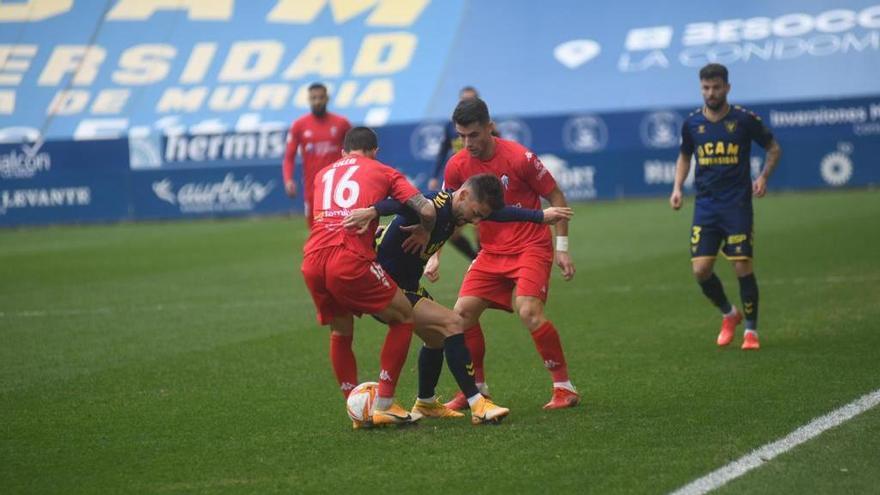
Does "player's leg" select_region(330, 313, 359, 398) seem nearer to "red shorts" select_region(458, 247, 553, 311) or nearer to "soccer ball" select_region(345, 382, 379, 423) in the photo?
"soccer ball" select_region(345, 382, 379, 423)

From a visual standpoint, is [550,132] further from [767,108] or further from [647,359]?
[647,359]

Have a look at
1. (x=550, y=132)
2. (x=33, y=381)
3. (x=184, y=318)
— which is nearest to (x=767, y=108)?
(x=550, y=132)

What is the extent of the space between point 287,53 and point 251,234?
16.0 meters

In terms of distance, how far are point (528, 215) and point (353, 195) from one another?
1.04 metres

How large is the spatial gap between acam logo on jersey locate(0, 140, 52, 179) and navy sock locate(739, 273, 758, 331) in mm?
21926

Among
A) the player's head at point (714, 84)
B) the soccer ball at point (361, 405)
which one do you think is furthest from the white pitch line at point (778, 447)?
the player's head at point (714, 84)

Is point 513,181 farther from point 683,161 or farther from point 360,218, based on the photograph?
point 683,161

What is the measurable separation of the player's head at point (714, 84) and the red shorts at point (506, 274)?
8.55ft

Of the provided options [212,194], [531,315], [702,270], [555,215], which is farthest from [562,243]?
[212,194]

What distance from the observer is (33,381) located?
32.5 ft

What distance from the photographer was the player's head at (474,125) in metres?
7.99

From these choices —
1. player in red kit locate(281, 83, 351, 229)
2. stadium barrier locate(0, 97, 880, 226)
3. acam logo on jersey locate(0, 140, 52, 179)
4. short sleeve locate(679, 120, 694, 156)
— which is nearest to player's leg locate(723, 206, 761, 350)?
short sleeve locate(679, 120, 694, 156)

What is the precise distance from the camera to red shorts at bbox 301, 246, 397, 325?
746 cm

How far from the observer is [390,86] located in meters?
38.0
